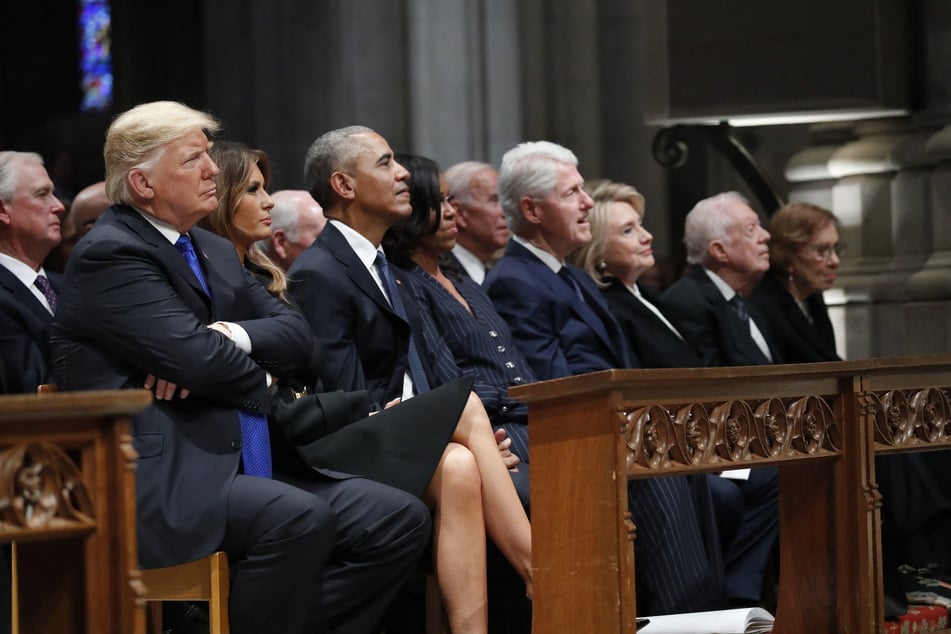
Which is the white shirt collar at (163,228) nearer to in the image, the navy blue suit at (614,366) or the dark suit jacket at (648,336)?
the navy blue suit at (614,366)

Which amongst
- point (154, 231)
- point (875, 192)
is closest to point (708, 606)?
point (154, 231)

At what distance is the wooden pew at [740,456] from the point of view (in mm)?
3797

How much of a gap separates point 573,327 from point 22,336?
6.43 ft

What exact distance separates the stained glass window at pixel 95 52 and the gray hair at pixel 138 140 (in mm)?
9187

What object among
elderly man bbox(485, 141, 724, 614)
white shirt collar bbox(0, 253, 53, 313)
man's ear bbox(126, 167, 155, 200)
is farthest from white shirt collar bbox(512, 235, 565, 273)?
man's ear bbox(126, 167, 155, 200)

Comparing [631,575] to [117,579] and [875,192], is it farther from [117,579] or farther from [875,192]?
[875,192]

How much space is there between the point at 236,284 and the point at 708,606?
2008mm

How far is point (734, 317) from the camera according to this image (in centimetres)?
663

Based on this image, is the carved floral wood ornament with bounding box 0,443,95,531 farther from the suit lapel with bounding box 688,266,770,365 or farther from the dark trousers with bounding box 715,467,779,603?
the suit lapel with bounding box 688,266,770,365

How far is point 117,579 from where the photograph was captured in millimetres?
3074

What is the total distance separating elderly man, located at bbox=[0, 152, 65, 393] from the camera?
505cm

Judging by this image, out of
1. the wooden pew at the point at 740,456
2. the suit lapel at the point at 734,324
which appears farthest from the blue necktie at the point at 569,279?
the wooden pew at the point at 740,456

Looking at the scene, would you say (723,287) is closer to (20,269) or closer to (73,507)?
(20,269)

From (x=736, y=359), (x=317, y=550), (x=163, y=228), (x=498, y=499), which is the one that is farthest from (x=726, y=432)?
(x=736, y=359)
